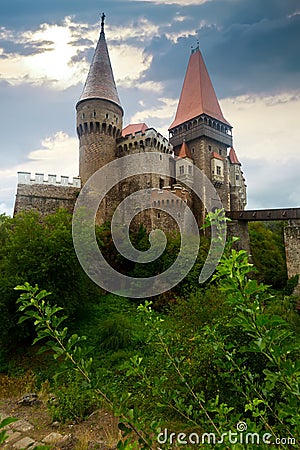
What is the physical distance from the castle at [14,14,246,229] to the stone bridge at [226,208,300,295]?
3047mm

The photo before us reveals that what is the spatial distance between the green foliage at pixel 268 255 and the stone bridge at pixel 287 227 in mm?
1807

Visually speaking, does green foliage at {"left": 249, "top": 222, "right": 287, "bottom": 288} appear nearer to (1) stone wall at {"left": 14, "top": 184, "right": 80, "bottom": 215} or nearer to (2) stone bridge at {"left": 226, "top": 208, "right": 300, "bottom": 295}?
(2) stone bridge at {"left": 226, "top": 208, "right": 300, "bottom": 295}

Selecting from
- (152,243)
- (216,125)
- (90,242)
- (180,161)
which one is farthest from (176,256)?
(216,125)

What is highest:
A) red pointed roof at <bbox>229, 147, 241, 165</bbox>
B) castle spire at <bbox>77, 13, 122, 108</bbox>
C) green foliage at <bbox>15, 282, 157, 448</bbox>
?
castle spire at <bbox>77, 13, 122, 108</bbox>

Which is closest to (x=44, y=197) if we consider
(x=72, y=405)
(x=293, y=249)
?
(x=72, y=405)

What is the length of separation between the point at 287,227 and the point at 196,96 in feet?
54.3

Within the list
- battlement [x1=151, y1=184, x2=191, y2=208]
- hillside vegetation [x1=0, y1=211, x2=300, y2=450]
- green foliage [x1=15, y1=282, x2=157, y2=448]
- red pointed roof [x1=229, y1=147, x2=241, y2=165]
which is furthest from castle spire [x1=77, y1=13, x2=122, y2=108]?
green foliage [x1=15, y1=282, x2=157, y2=448]

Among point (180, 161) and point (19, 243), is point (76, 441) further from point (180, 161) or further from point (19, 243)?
point (180, 161)

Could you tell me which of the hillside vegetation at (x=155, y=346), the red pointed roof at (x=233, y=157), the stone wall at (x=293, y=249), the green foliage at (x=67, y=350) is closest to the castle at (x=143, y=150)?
the red pointed roof at (x=233, y=157)

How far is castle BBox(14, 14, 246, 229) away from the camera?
20.3 metres

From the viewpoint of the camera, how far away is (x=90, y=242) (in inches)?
522

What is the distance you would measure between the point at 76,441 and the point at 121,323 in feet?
18.2

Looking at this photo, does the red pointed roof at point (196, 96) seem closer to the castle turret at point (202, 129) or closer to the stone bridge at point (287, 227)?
the castle turret at point (202, 129)

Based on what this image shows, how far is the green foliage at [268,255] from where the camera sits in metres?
20.8
